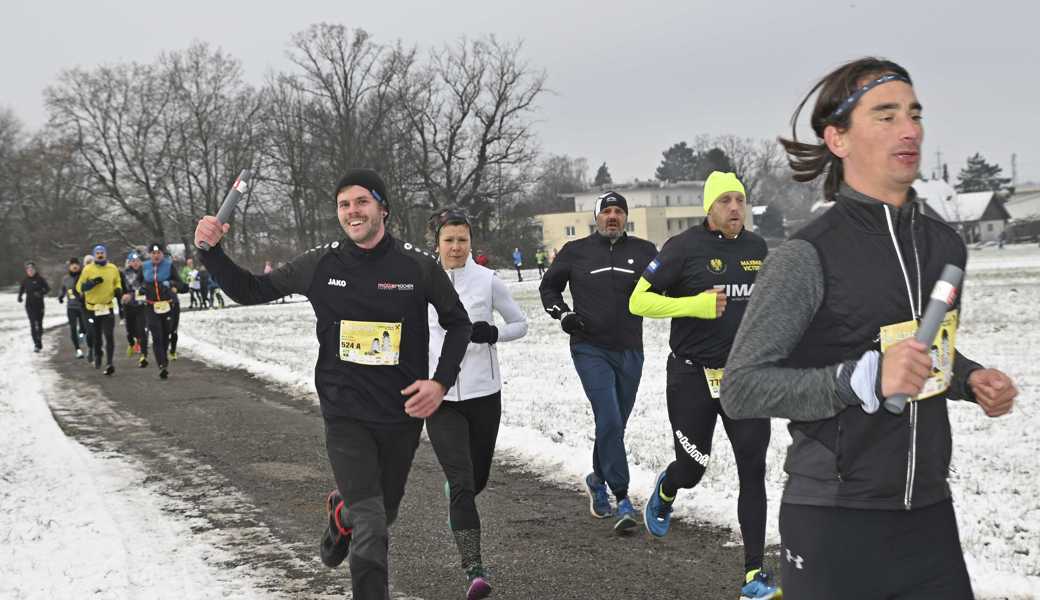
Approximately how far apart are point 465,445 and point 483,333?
2.03 ft

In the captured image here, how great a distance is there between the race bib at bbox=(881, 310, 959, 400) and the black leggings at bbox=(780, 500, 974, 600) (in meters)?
0.29

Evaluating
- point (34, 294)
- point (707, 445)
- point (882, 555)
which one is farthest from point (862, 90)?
point (34, 294)

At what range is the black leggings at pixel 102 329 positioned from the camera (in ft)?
56.9

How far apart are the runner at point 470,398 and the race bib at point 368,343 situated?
95cm

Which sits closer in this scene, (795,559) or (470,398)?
(795,559)

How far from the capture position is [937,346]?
2.58m

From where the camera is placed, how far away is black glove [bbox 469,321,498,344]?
5.73 metres

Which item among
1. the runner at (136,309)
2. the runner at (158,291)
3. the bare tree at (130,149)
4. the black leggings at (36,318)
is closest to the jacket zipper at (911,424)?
the runner at (158,291)

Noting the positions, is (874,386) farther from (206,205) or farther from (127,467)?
(206,205)

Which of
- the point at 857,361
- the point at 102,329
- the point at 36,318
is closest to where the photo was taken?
the point at 857,361

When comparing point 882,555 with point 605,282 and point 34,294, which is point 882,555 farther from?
point 34,294

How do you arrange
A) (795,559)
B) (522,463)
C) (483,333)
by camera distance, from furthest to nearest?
(522,463)
(483,333)
(795,559)

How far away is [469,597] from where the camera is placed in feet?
17.0

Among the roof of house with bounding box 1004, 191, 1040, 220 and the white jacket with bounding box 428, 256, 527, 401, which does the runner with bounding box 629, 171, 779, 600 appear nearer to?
the white jacket with bounding box 428, 256, 527, 401
